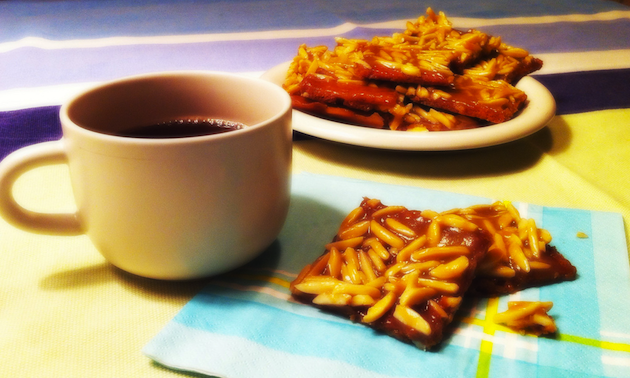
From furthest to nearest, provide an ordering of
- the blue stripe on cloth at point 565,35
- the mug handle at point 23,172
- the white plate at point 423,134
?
the blue stripe on cloth at point 565,35, the white plate at point 423,134, the mug handle at point 23,172

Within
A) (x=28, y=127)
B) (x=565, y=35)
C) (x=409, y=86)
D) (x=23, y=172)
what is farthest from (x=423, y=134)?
(x=565, y=35)

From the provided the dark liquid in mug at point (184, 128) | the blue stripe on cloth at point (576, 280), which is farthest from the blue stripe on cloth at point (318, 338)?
the dark liquid in mug at point (184, 128)

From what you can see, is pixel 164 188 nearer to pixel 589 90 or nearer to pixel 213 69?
pixel 213 69

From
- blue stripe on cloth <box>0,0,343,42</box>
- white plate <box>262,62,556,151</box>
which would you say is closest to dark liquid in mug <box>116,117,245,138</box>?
white plate <box>262,62,556,151</box>

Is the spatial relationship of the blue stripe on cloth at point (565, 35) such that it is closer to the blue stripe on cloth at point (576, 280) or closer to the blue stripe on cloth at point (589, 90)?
the blue stripe on cloth at point (589, 90)

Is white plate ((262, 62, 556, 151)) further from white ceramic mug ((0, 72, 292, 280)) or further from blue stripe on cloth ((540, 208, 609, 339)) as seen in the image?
white ceramic mug ((0, 72, 292, 280))

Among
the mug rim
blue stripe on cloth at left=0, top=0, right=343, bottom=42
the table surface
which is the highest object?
the mug rim

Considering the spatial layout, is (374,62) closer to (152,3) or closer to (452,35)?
(452,35)

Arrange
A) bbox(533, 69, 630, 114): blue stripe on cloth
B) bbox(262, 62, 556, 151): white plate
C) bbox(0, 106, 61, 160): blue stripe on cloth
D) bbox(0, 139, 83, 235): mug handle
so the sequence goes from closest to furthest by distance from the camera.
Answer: bbox(0, 139, 83, 235): mug handle < bbox(262, 62, 556, 151): white plate < bbox(0, 106, 61, 160): blue stripe on cloth < bbox(533, 69, 630, 114): blue stripe on cloth
